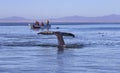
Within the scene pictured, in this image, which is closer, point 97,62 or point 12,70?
point 12,70

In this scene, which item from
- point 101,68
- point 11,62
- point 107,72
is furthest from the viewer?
point 11,62

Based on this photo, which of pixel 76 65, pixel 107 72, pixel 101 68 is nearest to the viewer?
pixel 107 72

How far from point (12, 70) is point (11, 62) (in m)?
3.32

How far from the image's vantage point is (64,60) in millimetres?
22359

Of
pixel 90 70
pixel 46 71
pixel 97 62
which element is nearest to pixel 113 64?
pixel 97 62

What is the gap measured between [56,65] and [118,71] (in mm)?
3313

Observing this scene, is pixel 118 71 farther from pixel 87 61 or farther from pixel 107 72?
pixel 87 61

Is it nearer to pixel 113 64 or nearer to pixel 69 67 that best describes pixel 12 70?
pixel 69 67

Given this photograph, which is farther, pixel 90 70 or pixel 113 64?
pixel 113 64

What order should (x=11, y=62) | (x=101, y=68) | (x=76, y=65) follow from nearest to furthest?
(x=101, y=68), (x=76, y=65), (x=11, y=62)

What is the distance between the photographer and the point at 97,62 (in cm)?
2133

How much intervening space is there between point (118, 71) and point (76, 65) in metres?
2.86

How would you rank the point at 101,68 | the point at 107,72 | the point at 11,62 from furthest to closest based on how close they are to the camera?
the point at 11,62, the point at 101,68, the point at 107,72

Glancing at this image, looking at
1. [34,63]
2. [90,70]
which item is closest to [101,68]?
[90,70]
